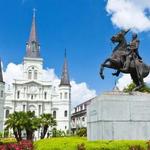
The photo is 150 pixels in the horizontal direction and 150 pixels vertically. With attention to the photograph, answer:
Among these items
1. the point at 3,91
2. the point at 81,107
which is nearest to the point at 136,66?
the point at 3,91

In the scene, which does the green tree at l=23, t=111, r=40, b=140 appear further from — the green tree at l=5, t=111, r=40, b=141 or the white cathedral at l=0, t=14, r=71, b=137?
the white cathedral at l=0, t=14, r=71, b=137

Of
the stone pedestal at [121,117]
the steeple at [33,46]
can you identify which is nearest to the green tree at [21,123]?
the stone pedestal at [121,117]

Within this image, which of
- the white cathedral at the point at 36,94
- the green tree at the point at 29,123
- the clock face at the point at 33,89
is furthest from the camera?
the clock face at the point at 33,89

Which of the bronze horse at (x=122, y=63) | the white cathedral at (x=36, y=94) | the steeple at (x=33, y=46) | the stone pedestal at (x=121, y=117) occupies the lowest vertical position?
the stone pedestal at (x=121, y=117)

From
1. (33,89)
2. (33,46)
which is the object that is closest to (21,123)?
(33,89)

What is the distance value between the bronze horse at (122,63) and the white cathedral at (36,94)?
100635 mm

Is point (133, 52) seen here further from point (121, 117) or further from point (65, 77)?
point (65, 77)

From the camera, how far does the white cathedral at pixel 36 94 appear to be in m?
116

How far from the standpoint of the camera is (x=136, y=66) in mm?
15664

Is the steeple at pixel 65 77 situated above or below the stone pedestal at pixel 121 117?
above

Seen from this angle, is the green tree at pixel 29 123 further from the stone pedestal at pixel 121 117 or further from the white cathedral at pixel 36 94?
the white cathedral at pixel 36 94

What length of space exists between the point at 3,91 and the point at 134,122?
10426 cm

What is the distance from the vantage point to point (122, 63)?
50.9 feet

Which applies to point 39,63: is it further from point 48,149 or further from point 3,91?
point 48,149
